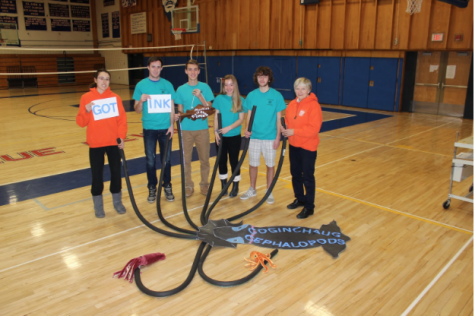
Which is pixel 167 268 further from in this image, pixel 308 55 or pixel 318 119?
pixel 308 55

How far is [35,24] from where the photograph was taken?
23828 millimetres

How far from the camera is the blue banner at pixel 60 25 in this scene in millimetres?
24609

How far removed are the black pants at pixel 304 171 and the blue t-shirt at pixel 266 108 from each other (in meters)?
0.38

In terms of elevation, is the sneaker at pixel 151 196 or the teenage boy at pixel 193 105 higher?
the teenage boy at pixel 193 105

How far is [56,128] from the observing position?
10.8 m

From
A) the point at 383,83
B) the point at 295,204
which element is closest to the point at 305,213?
the point at 295,204

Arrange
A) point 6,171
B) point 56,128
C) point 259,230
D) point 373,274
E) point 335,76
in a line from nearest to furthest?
1. point 373,274
2. point 259,230
3. point 6,171
4. point 56,128
5. point 335,76

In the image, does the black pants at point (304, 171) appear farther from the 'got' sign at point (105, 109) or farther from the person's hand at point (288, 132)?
the 'got' sign at point (105, 109)

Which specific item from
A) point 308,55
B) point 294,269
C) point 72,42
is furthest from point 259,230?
point 72,42

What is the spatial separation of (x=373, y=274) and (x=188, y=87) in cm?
319

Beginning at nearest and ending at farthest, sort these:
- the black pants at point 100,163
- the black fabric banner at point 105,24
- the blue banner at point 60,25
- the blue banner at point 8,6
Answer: the black pants at point 100,163, the blue banner at point 8,6, the blue banner at point 60,25, the black fabric banner at point 105,24

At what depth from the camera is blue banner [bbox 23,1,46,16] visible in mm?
23375

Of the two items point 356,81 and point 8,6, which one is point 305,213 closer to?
point 356,81

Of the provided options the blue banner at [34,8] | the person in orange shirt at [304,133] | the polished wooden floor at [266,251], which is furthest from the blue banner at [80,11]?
the person in orange shirt at [304,133]
